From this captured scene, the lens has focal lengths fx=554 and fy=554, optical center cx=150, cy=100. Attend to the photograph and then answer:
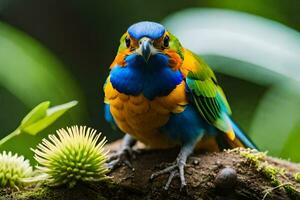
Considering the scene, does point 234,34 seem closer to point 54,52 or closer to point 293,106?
point 293,106

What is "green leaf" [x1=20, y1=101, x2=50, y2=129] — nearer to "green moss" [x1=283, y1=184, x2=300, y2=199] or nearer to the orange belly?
the orange belly

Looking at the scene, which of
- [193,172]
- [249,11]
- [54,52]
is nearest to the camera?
[193,172]

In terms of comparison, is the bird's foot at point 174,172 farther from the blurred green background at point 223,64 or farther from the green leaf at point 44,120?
the blurred green background at point 223,64

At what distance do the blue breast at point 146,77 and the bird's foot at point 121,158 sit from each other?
0.26m

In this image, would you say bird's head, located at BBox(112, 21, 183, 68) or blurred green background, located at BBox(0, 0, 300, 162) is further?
blurred green background, located at BBox(0, 0, 300, 162)

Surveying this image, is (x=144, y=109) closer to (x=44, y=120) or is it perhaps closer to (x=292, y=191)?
(x=44, y=120)

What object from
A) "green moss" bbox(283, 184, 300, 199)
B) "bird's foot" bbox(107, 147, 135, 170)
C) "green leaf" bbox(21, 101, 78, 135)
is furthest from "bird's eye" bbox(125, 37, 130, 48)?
"green moss" bbox(283, 184, 300, 199)

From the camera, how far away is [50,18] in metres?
3.99

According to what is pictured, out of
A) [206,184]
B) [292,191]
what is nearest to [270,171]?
[292,191]

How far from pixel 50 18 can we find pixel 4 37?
0.99m

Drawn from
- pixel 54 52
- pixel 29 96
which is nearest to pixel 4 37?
pixel 29 96

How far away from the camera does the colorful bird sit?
1.74 meters

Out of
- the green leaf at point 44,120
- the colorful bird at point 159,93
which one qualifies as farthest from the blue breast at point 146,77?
the green leaf at point 44,120

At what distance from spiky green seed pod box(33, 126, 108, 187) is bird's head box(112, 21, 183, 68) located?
1.01ft
